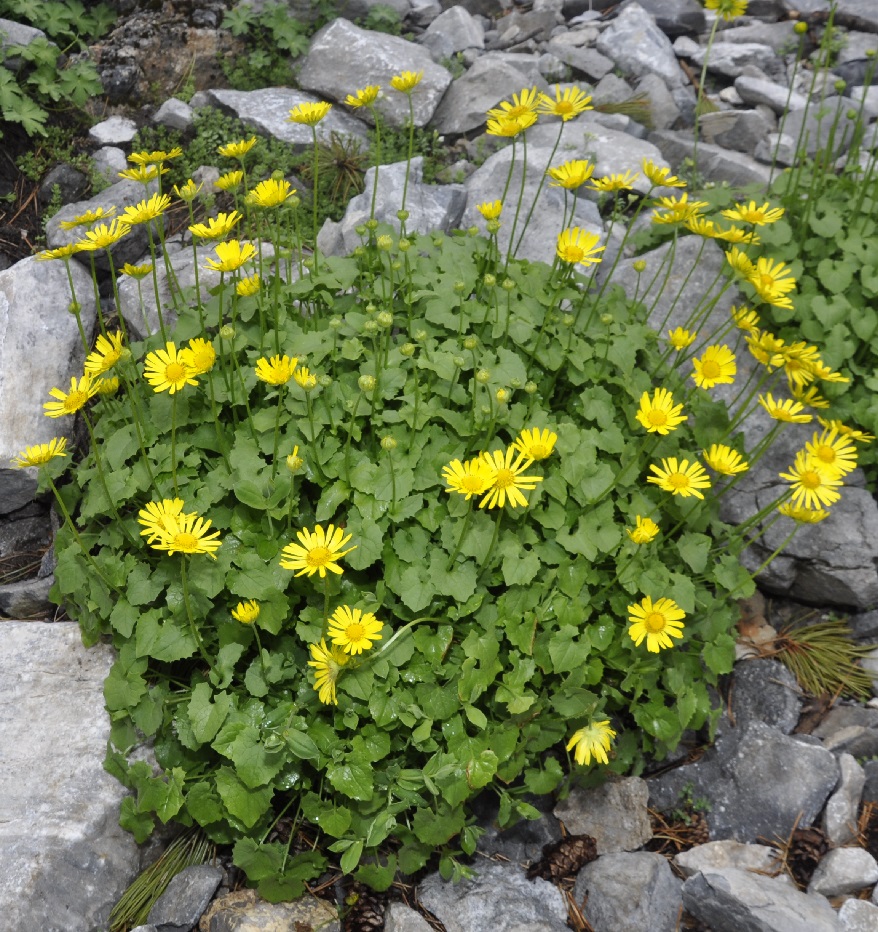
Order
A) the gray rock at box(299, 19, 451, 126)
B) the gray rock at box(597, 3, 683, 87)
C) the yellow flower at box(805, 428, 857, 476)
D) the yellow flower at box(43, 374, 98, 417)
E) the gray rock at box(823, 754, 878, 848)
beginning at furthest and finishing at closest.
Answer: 1. the gray rock at box(597, 3, 683, 87)
2. the gray rock at box(299, 19, 451, 126)
3. the yellow flower at box(805, 428, 857, 476)
4. the gray rock at box(823, 754, 878, 848)
5. the yellow flower at box(43, 374, 98, 417)

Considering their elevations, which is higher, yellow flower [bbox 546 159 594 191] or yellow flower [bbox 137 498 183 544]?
yellow flower [bbox 546 159 594 191]

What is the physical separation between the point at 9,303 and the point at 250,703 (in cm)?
208

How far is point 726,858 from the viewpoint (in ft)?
9.21

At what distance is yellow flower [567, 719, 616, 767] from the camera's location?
8.27 feet

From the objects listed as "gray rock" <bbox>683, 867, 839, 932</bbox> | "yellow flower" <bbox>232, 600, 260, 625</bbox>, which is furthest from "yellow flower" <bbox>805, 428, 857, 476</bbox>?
"yellow flower" <bbox>232, 600, 260, 625</bbox>

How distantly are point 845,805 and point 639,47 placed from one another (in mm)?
4792

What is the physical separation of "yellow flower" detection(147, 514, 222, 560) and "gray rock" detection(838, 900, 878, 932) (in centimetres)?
212

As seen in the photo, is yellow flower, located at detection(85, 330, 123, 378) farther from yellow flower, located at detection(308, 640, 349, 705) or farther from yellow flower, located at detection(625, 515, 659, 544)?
yellow flower, located at detection(625, 515, 659, 544)

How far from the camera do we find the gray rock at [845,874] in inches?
106

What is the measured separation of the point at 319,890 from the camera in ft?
8.86

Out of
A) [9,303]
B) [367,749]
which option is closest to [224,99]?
[9,303]

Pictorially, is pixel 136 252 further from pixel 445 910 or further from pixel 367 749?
pixel 445 910

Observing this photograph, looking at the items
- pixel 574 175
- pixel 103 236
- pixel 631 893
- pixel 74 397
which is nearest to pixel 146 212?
pixel 103 236

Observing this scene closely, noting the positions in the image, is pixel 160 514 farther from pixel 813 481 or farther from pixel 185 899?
pixel 813 481
